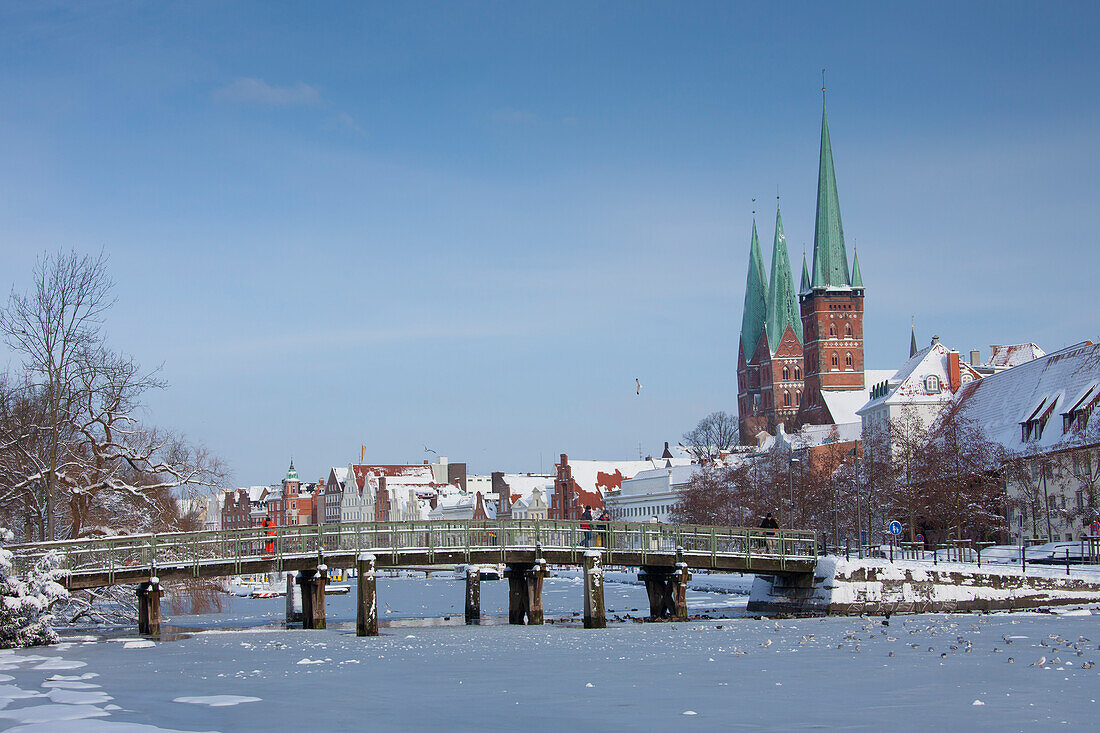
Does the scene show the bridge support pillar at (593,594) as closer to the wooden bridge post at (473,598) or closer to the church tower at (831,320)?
the wooden bridge post at (473,598)

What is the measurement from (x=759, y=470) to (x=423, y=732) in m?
95.3

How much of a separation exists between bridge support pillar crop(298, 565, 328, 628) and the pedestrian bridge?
0.14ft

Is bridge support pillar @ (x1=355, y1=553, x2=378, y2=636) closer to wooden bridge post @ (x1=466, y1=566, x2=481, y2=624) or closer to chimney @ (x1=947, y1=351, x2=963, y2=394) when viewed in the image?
wooden bridge post @ (x1=466, y1=566, x2=481, y2=624)

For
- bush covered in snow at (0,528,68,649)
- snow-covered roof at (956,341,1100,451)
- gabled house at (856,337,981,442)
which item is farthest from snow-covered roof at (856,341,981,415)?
bush covered in snow at (0,528,68,649)

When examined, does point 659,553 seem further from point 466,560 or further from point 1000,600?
point 1000,600

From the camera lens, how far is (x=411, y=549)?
4397 centimetres

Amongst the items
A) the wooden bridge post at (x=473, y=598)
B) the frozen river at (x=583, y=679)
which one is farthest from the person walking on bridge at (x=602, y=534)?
the wooden bridge post at (x=473, y=598)

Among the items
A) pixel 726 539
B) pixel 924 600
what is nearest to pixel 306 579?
pixel 726 539

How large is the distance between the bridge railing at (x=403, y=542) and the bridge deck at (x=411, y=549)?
0.12 feet

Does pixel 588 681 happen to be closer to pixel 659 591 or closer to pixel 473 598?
pixel 659 591

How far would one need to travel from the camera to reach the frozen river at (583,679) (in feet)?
67.2

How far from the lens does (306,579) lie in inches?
1779

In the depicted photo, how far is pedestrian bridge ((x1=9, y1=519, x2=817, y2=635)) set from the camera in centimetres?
4131

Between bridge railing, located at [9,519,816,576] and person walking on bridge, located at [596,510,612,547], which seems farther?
person walking on bridge, located at [596,510,612,547]
